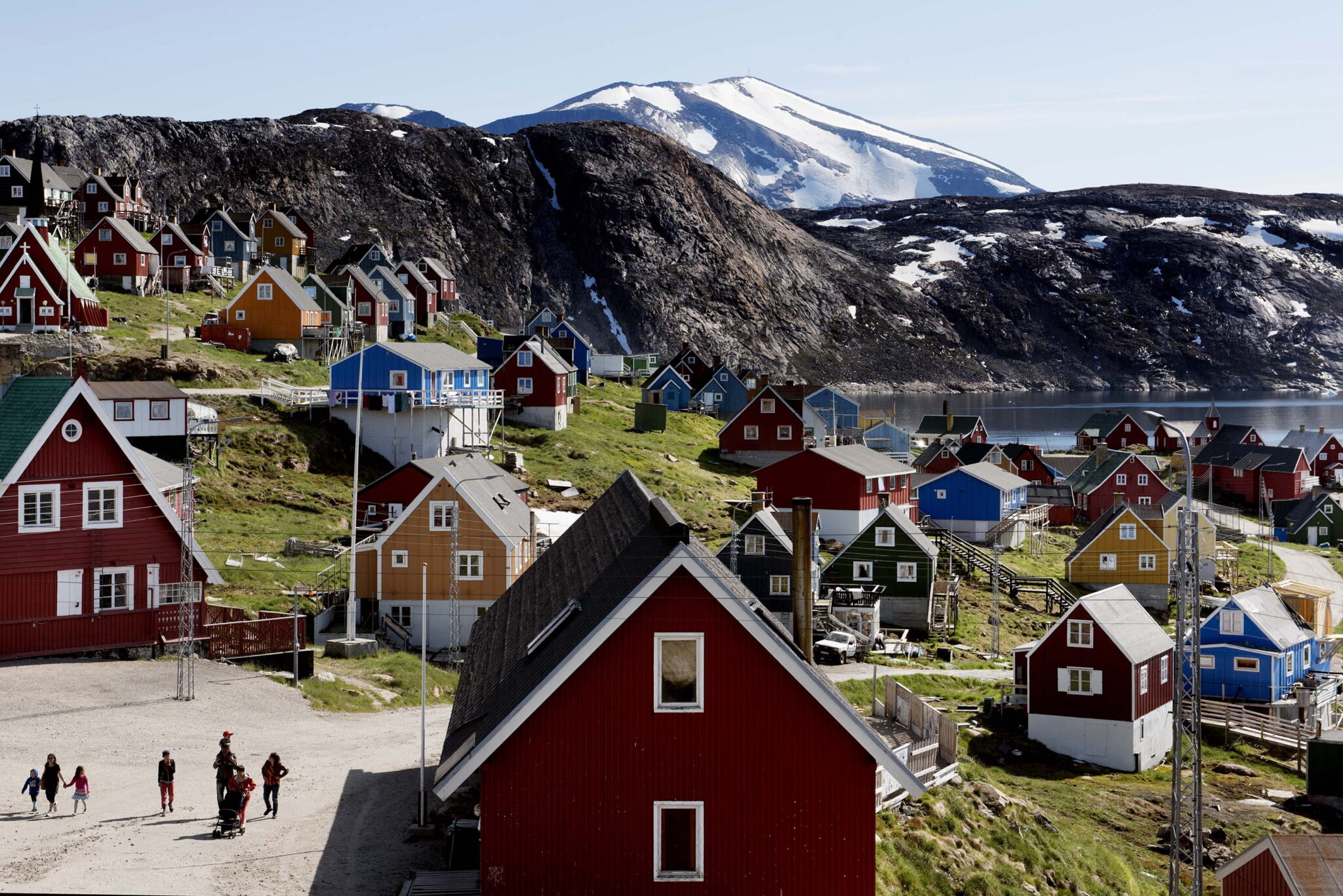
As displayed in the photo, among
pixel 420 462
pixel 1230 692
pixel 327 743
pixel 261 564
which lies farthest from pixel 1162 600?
pixel 327 743

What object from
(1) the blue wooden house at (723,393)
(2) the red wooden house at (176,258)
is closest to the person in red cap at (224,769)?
(2) the red wooden house at (176,258)

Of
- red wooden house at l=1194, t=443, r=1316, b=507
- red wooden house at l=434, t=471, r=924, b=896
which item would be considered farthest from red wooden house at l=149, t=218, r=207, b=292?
red wooden house at l=434, t=471, r=924, b=896

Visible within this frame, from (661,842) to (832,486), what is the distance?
5497 cm

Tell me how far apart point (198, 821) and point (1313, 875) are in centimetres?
1910

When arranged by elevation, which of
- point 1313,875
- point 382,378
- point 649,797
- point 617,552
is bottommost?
point 1313,875

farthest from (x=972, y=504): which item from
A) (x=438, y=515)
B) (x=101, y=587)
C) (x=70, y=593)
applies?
(x=70, y=593)

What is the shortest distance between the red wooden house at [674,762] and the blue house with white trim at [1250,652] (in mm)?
38424

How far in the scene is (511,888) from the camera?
61.8ft

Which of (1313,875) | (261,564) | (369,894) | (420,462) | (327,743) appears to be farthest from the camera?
(420,462)

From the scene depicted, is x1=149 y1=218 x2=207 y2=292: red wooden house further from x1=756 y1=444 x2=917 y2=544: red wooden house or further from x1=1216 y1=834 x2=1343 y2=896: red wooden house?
x1=1216 y1=834 x2=1343 y2=896: red wooden house

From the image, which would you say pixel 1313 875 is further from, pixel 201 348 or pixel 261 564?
pixel 201 348

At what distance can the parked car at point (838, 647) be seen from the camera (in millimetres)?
50469

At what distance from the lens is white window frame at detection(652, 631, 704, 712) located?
18.7 m

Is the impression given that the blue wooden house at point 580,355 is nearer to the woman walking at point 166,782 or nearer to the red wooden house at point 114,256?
the red wooden house at point 114,256
